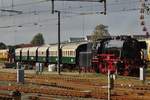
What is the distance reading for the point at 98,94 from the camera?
20.7 m

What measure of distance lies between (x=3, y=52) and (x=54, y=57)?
27.9m

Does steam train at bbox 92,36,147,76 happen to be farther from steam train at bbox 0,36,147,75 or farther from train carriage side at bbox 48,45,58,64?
train carriage side at bbox 48,45,58,64

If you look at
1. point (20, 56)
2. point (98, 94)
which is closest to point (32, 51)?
point (20, 56)

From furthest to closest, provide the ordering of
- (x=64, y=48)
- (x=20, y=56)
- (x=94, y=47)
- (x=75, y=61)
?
(x=20, y=56)
(x=64, y=48)
(x=75, y=61)
(x=94, y=47)

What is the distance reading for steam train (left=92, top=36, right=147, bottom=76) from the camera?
37844mm

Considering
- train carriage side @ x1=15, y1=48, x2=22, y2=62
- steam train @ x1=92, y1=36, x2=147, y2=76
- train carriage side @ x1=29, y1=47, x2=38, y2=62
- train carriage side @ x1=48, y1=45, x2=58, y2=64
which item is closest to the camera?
steam train @ x1=92, y1=36, x2=147, y2=76

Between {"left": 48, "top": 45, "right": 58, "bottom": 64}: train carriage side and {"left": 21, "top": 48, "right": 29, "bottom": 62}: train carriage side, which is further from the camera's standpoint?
{"left": 21, "top": 48, "right": 29, "bottom": 62}: train carriage side

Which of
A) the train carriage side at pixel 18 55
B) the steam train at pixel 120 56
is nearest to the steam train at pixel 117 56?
the steam train at pixel 120 56

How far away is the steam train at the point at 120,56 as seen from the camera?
1490 inches

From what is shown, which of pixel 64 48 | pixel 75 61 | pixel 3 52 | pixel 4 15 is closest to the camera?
pixel 4 15

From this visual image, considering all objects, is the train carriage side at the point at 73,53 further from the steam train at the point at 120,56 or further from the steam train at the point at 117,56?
the steam train at the point at 120,56

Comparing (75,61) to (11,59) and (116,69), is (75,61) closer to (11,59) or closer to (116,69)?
(116,69)

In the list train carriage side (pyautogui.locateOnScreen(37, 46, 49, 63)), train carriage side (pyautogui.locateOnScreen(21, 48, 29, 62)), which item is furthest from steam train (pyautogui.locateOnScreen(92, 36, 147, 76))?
train carriage side (pyautogui.locateOnScreen(21, 48, 29, 62))

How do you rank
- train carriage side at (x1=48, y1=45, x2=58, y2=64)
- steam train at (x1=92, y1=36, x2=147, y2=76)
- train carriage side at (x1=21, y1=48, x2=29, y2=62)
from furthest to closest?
train carriage side at (x1=21, y1=48, x2=29, y2=62), train carriage side at (x1=48, y1=45, x2=58, y2=64), steam train at (x1=92, y1=36, x2=147, y2=76)
